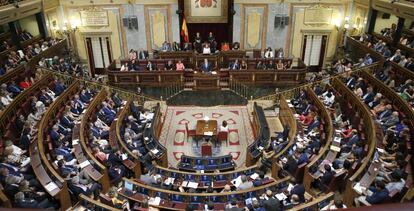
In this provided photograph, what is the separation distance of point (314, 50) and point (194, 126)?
28.9 feet

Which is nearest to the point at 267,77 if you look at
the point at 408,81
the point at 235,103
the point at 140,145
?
the point at 235,103

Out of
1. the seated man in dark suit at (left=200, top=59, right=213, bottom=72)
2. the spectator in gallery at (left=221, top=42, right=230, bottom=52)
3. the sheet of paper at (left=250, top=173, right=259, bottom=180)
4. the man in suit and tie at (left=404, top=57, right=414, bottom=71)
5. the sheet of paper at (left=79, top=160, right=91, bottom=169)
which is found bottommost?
the sheet of paper at (left=250, top=173, right=259, bottom=180)

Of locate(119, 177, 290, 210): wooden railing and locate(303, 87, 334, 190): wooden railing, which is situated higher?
locate(303, 87, 334, 190): wooden railing

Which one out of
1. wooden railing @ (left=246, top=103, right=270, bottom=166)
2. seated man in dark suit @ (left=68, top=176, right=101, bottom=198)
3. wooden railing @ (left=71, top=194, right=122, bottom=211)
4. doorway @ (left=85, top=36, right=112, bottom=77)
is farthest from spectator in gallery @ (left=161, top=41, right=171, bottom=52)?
wooden railing @ (left=71, top=194, right=122, bottom=211)

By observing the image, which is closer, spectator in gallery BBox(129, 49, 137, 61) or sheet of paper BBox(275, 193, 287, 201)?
sheet of paper BBox(275, 193, 287, 201)

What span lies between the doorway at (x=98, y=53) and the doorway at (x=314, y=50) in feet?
33.7

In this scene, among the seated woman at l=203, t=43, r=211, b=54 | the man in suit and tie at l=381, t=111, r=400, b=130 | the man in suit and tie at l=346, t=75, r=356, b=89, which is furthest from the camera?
the seated woman at l=203, t=43, r=211, b=54

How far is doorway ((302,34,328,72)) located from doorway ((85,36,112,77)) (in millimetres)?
10261

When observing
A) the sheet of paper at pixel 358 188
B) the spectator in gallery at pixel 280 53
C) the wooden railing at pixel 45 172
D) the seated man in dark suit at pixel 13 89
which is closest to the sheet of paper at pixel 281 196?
the sheet of paper at pixel 358 188

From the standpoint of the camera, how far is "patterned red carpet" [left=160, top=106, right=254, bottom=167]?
1059 cm

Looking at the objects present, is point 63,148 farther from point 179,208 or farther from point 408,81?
point 408,81

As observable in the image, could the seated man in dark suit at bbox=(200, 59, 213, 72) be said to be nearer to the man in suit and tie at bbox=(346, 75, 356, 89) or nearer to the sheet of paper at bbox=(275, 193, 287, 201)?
the man in suit and tie at bbox=(346, 75, 356, 89)

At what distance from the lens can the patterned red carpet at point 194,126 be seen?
10.6m

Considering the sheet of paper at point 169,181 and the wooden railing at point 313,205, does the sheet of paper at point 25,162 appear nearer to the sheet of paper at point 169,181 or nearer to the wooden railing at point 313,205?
the sheet of paper at point 169,181
